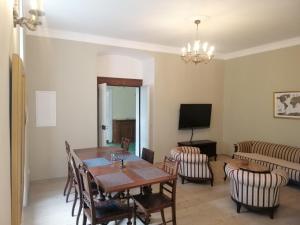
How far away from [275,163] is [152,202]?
3.26 m

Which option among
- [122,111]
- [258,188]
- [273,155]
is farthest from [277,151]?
[122,111]

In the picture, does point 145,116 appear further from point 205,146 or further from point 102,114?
point 205,146

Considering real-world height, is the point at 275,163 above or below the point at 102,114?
below

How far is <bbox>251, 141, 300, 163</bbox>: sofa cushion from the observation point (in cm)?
488

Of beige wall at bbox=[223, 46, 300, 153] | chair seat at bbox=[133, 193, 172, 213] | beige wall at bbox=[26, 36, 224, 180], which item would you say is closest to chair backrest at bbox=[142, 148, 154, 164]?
chair seat at bbox=[133, 193, 172, 213]

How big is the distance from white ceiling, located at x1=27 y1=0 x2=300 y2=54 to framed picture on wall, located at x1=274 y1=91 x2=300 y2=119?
1290mm

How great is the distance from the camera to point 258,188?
331cm

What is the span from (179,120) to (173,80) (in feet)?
3.62

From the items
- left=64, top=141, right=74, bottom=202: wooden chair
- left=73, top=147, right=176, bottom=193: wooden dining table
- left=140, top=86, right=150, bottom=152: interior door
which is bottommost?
left=64, top=141, right=74, bottom=202: wooden chair

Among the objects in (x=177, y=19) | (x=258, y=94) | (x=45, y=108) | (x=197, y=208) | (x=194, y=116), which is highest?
(x=177, y=19)

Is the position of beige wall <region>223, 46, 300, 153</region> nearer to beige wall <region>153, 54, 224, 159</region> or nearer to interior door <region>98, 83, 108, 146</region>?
beige wall <region>153, 54, 224, 159</region>

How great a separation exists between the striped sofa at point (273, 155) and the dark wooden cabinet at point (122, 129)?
4334 millimetres

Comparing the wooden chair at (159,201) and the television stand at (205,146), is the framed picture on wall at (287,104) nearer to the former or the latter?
the television stand at (205,146)

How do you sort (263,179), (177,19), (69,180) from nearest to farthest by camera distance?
(263,179)
(69,180)
(177,19)
